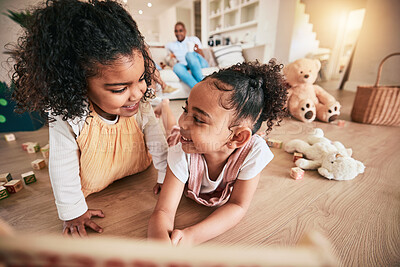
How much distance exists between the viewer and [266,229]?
2.07 feet

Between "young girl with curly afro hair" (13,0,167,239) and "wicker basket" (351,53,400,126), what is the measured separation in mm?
1688

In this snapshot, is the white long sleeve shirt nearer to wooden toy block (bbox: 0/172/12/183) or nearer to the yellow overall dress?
the yellow overall dress

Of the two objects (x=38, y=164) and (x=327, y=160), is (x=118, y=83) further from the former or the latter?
(x=327, y=160)

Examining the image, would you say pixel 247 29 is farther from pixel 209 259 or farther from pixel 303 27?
pixel 209 259

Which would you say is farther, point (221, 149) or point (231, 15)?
point (231, 15)

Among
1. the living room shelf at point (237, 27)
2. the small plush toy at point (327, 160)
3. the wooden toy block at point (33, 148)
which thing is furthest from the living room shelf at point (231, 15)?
the wooden toy block at point (33, 148)

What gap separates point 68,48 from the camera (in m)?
0.51

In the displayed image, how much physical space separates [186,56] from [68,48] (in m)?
1.92

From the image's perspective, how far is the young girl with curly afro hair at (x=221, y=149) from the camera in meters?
0.56

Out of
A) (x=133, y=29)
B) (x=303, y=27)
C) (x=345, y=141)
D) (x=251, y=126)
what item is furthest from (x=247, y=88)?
(x=303, y=27)

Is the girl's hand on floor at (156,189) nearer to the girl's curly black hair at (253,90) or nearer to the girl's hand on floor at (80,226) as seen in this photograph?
the girl's hand on floor at (80,226)

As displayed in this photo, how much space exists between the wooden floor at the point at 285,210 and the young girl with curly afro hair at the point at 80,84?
0.10 m

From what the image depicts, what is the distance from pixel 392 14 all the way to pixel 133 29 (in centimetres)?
319

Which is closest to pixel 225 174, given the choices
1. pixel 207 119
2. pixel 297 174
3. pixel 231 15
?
pixel 207 119
